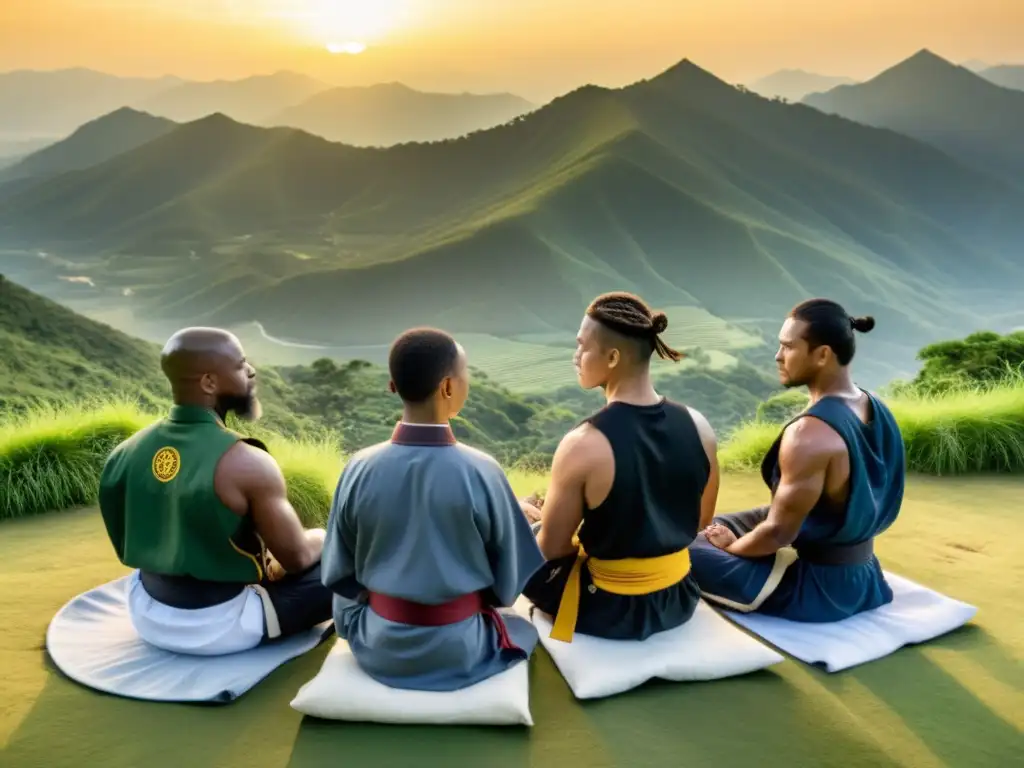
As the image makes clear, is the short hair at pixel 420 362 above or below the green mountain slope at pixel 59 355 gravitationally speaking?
above

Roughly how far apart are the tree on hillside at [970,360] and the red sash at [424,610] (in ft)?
21.3

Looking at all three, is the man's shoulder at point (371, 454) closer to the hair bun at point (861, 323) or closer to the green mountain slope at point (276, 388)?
the hair bun at point (861, 323)

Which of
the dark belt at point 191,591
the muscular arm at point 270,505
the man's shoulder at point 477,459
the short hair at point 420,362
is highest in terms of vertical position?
the short hair at point 420,362

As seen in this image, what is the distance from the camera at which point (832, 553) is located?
9.82 ft

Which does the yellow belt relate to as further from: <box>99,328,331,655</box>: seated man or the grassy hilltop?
<box>99,328,331,655</box>: seated man

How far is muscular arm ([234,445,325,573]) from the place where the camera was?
259 centimetres

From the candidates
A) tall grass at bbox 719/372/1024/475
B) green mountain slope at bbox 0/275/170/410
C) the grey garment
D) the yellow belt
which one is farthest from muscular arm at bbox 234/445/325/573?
green mountain slope at bbox 0/275/170/410

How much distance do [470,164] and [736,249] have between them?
11549mm

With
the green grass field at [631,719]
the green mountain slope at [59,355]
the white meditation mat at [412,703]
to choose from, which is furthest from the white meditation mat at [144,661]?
the green mountain slope at [59,355]

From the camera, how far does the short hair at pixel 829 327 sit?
283cm

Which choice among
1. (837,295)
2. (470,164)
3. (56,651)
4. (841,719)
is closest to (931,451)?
(841,719)

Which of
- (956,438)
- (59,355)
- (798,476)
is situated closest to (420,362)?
(798,476)

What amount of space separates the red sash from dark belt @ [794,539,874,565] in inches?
52.5

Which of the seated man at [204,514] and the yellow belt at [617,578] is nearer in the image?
the seated man at [204,514]
